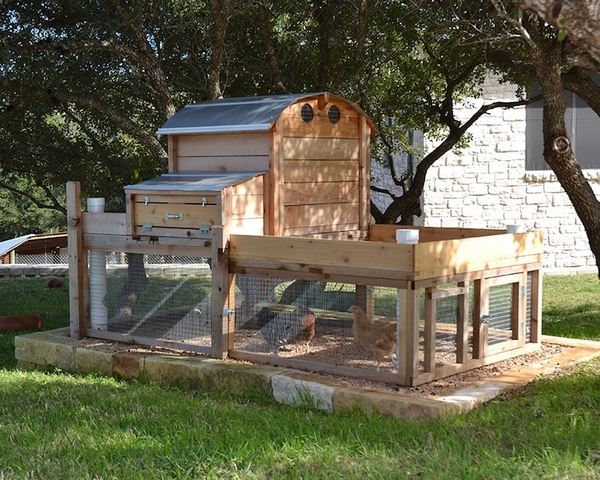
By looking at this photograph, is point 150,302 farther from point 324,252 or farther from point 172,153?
point 324,252

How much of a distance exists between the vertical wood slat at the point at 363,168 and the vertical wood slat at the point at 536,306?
1740 millimetres

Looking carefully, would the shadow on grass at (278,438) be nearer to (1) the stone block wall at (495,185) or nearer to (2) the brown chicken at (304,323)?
(2) the brown chicken at (304,323)

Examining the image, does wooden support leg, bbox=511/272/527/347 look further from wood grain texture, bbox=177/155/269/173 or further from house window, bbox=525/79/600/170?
house window, bbox=525/79/600/170

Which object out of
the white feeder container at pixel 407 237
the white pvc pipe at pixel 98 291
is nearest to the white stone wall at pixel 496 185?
the white pvc pipe at pixel 98 291

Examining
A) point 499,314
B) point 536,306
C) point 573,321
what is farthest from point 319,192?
point 573,321

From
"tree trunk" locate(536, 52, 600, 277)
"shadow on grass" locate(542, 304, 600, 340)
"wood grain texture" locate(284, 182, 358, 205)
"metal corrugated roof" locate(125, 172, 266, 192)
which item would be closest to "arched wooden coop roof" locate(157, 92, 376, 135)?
"metal corrugated roof" locate(125, 172, 266, 192)

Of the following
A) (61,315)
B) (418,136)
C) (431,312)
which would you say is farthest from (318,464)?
(418,136)

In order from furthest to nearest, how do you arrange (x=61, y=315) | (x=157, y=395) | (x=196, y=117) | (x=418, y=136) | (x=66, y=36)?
(x=418, y=136), (x=61, y=315), (x=66, y=36), (x=196, y=117), (x=157, y=395)

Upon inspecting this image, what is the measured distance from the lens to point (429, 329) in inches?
253

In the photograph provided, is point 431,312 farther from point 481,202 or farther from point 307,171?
point 481,202

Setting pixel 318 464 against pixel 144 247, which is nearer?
pixel 318 464

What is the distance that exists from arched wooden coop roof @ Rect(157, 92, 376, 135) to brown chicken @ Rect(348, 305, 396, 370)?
5.54ft

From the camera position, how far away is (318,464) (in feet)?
14.9

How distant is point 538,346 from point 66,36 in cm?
586
